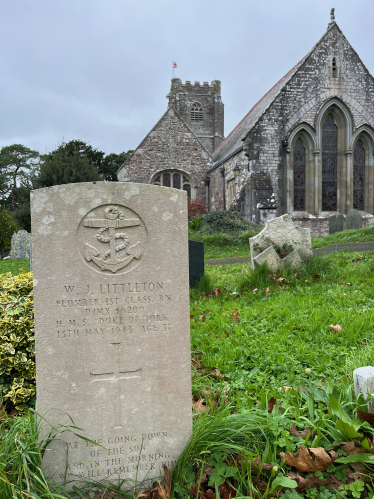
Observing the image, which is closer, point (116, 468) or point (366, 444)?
point (366, 444)

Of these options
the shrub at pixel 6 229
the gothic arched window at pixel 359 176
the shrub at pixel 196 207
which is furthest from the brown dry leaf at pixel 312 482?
the shrub at pixel 6 229

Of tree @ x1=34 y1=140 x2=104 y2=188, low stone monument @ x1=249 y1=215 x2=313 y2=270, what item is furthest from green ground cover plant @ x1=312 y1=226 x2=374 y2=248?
tree @ x1=34 y1=140 x2=104 y2=188

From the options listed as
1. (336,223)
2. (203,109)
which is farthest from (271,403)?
(203,109)

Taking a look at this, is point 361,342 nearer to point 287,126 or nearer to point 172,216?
point 172,216

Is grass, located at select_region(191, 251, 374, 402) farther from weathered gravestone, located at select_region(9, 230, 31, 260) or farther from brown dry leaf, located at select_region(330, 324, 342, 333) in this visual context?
weathered gravestone, located at select_region(9, 230, 31, 260)

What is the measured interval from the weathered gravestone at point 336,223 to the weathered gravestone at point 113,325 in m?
15.0

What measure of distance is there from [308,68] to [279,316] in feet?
51.8

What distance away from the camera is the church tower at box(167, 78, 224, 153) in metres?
34.7

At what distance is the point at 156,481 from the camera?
7.55ft

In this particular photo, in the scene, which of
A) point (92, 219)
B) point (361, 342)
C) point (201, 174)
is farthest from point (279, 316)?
point (201, 174)

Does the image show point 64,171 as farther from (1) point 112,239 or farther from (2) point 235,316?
(1) point 112,239

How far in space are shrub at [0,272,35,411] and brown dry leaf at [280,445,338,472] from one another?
7.18ft

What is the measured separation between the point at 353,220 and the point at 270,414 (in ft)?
49.6

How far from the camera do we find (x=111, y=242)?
7.34 ft
